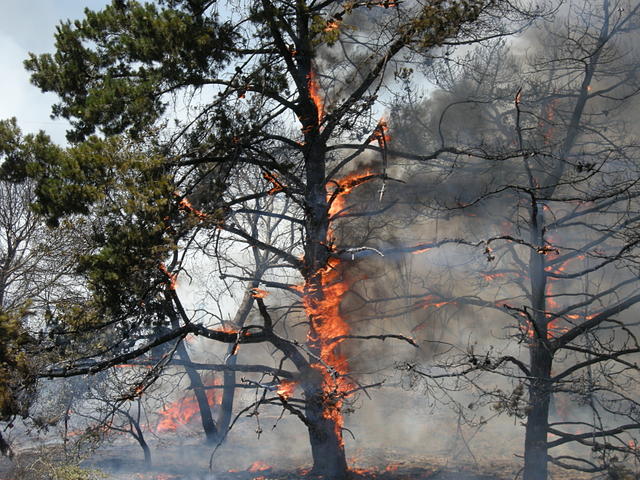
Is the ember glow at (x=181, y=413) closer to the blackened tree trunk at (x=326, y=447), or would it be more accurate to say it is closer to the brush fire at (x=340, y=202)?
the brush fire at (x=340, y=202)

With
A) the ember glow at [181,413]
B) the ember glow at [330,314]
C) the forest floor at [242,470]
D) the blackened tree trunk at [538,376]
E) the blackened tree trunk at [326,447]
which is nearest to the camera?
the blackened tree trunk at [538,376]

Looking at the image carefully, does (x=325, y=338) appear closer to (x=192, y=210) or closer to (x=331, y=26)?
(x=192, y=210)

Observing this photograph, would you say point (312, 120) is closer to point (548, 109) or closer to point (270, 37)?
point (270, 37)

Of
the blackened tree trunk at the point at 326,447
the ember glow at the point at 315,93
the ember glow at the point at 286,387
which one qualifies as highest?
the ember glow at the point at 315,93

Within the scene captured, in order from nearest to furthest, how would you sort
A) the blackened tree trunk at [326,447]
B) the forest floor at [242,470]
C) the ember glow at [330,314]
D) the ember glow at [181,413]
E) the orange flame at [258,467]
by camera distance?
1. the ember glow at [330,314]
2. the blackened tree trunk at [326,447]
3. the forest floor at [242,470]
4. the orange flame at [258,467]
5. the ember glow at [181,413]

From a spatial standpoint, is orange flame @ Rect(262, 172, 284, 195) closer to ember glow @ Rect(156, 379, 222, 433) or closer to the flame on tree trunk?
the flame on tree trunk

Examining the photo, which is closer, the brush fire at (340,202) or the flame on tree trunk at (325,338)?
the brush fire at (340,202)

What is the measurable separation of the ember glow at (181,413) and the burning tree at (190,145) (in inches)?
486

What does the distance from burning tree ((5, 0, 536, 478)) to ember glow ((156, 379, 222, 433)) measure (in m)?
12.3

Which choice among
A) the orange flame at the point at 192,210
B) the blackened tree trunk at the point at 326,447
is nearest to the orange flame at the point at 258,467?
the blackened tree trunk at the point at 326,447

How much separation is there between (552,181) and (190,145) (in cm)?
667

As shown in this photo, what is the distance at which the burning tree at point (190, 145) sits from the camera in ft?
24.9

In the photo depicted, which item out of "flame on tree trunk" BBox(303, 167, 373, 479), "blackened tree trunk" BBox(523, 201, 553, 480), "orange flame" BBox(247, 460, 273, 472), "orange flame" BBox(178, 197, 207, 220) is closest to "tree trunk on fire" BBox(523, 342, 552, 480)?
"blackened tree trunk" BBox(523, 201, 553, 480)

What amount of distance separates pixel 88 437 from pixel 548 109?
1008 centimetres
